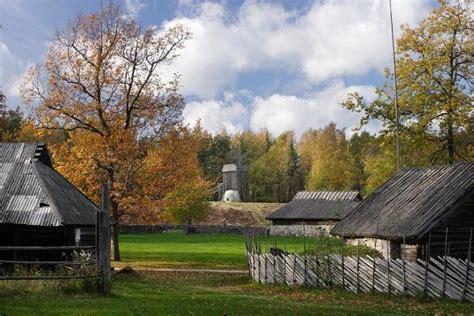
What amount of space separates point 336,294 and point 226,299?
196 inches

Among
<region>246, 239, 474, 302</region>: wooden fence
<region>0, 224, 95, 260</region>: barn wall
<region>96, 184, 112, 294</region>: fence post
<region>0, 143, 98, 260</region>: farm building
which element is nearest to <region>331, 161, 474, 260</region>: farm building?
<region>246, 239, 474, 302</region>: wooden fence

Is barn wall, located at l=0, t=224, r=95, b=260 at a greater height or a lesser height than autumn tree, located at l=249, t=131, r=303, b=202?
lesser

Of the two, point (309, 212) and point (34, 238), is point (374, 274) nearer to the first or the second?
point (34, 238)

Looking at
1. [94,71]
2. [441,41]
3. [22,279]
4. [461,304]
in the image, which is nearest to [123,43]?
[94,71]

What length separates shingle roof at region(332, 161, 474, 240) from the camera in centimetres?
2353

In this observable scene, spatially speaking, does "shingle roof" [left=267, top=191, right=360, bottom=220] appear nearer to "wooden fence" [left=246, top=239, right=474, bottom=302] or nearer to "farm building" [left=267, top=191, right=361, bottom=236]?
"farm building" [left=267, top=191, right=361, bottom=236]

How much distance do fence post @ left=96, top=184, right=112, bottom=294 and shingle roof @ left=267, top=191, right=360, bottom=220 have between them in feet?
167

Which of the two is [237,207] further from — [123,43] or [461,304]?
[461,304]

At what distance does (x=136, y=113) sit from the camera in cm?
3681

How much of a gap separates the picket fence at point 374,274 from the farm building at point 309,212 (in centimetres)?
4443

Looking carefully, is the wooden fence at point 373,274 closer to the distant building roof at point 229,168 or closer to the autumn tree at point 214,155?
the distant building roof at point 229,168

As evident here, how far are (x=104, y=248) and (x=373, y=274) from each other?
29.8 ft

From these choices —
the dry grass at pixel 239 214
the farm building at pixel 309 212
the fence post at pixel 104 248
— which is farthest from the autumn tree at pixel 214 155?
the fence post at pixel 104 248

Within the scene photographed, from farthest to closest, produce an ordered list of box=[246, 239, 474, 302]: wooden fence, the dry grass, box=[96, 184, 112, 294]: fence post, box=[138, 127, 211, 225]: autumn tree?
the dry grass < box=[138, 127, 211, 225]: autumn tree < box=[246, 239, 474, 302]: wooden fence < box=[96, 184, 112, 294]: fence post
